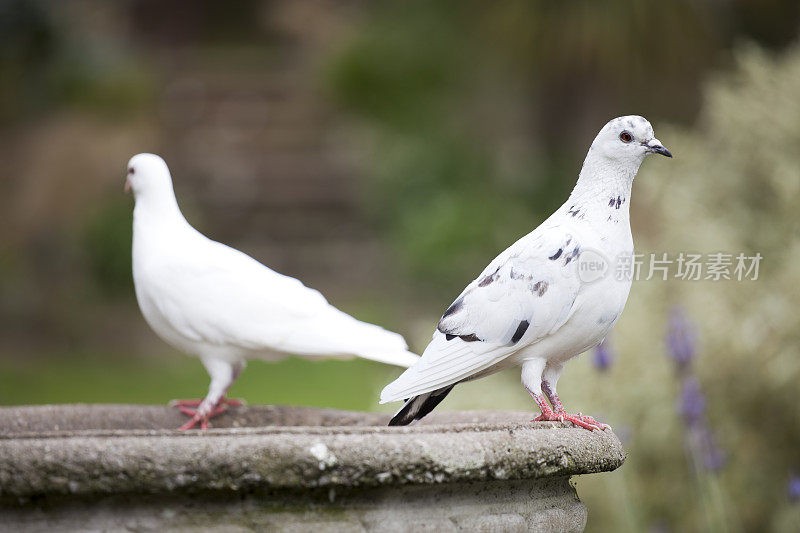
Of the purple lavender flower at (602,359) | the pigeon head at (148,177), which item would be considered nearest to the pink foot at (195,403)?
the pigeon head at (148,177)

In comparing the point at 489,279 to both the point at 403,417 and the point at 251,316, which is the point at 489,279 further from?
the point at 251,316

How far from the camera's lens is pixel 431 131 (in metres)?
10.5

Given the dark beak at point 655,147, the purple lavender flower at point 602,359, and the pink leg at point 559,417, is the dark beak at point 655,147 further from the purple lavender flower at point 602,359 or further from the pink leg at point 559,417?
the purple lavender flower at point 602,359

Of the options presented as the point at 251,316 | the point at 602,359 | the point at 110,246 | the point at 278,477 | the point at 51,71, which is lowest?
the point at 278,477

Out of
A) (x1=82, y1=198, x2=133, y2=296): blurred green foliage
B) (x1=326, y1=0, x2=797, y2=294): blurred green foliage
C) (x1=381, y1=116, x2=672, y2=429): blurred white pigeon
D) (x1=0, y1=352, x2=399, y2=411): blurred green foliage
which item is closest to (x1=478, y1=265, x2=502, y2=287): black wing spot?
(x1=381, y1=116, x2=672, y2=429): blurred white pigeon

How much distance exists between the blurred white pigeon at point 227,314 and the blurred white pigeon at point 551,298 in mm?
419

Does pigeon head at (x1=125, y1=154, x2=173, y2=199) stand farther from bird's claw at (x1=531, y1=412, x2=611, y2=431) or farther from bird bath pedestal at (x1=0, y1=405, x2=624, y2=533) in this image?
bird's claw at (x1=531, y1=412, x2=611, y2=431)

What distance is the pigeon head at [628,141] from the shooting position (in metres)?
2.30

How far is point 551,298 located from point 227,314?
996 millimetres

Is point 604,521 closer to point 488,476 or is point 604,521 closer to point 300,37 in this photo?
point 488,476

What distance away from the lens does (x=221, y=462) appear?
1.75m

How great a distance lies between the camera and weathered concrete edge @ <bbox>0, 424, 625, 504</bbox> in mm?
1737

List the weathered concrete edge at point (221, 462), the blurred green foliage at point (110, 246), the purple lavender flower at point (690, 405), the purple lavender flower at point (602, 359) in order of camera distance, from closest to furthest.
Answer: the weathered concrete edge at point (221, 462)
the purple lavender flower at point (602, 359)
the purple lavender flower at point (690, 405)
the blurred green foliage at point (110, 246)

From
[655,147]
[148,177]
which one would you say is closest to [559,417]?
[655,147]
